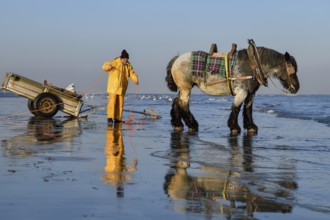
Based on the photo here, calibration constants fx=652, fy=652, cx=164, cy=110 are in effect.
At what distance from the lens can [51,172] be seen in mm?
6965

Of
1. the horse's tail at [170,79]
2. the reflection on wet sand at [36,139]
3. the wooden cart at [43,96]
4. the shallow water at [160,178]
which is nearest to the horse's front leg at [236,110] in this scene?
the horse's tail at [170,79]

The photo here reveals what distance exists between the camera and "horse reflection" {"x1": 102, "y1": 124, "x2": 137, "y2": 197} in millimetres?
6305

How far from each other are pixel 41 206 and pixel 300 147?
6.80 metres

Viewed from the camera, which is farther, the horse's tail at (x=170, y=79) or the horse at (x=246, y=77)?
the horse's tail at (x=170, y=79)

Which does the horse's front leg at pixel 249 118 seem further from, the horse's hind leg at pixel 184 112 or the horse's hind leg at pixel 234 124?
the horse's hind leg at pixel 184 112

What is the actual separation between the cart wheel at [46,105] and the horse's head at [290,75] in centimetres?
693

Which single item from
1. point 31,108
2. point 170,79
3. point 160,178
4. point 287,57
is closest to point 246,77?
point 287,57

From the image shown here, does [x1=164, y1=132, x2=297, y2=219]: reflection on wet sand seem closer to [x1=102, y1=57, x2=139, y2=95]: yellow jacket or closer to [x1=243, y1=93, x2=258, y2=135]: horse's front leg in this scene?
[x1=243, y1=93, x2=258, y2=135]: horse's front leg

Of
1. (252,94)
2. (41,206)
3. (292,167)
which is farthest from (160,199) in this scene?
(252,94)

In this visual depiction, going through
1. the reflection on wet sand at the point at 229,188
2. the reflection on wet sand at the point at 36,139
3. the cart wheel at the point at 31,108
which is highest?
the cart wheel at the point at 31,108

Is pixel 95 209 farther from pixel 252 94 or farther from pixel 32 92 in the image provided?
pixel 32 92

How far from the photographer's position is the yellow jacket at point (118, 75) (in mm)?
16422

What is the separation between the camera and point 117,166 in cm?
761

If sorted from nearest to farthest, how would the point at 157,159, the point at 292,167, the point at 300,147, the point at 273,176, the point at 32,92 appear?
1. the point at 273,176
2. the point at 292,167
3. the point at 157,159
4. the point at 300,147
5. the point at 32,92
